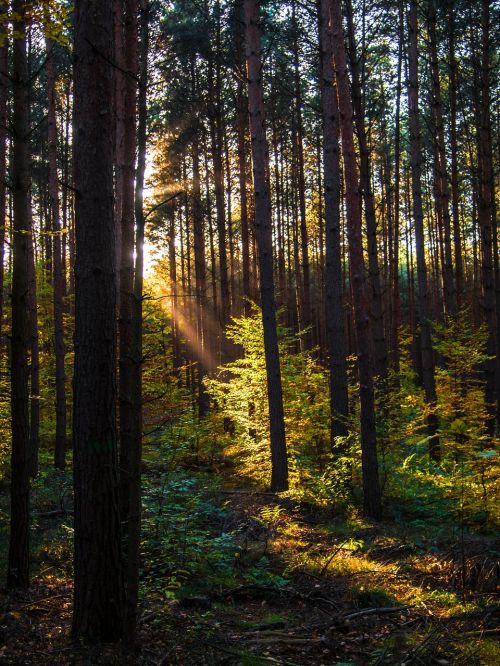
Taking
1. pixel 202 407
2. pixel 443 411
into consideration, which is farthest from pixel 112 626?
pixel 202 407

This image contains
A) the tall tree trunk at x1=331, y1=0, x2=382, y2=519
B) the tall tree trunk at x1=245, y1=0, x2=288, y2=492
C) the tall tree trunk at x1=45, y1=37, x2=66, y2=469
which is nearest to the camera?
the tall tree trunk at x1=331, y1=0, x2=382, y2=519

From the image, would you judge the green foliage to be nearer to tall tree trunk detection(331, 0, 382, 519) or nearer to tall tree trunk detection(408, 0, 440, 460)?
tall tree trunk detection(331, 0, 382, 519)

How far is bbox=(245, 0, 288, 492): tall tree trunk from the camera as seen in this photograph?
10484 millimetres

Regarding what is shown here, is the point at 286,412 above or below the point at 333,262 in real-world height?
below

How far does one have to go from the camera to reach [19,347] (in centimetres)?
595

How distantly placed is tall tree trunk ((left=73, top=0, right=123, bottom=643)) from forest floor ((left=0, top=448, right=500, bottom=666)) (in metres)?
0.44

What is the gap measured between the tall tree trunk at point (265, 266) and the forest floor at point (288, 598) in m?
1.83

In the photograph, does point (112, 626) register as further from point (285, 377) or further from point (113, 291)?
point (285, 377)

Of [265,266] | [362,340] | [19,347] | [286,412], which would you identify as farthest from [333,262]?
[19,347]

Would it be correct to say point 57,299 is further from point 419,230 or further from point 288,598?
point 288,598

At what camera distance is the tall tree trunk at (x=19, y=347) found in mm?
5758

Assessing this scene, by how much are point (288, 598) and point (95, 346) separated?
3667 mm

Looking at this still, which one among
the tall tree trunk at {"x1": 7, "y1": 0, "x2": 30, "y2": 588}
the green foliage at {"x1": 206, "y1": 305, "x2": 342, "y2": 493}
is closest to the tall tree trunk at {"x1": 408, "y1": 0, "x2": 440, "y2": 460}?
the green foliage at {"x1": 206, "y1": 305, "x2": 342, "y2": 493}

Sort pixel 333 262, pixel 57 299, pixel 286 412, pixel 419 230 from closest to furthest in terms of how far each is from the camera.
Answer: pixel 333 262 → pixel 286 412 → pixel 419 230 → pixel 57 299
